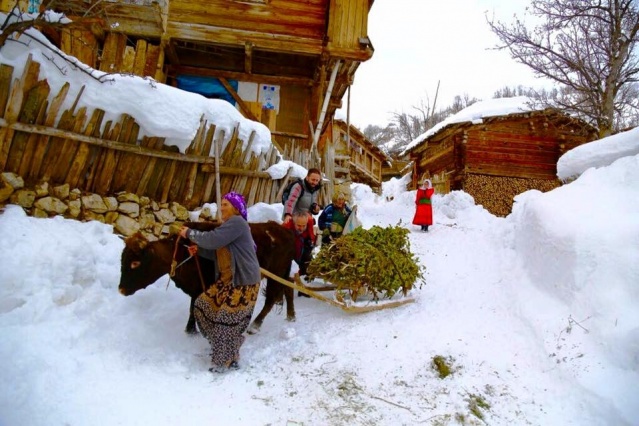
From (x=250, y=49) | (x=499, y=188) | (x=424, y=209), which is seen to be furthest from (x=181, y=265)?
(x=499, y=188)

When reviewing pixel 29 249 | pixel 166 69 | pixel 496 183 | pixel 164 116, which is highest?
pixel 166 69

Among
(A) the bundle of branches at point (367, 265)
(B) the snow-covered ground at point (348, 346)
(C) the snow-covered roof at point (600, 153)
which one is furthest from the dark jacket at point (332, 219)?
(C) the snow-covered roof at point (600, 153)

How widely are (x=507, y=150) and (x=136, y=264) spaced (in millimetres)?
16525

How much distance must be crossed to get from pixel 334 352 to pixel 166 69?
11.2m

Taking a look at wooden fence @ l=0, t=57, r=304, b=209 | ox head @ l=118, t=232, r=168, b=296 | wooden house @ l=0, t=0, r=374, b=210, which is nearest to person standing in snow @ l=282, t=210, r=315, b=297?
wooden fence @ l=0, t=57, r=304, b=209

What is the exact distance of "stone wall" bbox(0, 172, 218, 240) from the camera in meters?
4.59

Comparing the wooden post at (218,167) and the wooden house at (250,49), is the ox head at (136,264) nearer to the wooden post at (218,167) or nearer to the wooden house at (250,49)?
the wooden post at (218,167)

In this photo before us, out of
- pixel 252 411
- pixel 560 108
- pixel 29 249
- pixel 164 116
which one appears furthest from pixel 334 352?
pixel 560 108

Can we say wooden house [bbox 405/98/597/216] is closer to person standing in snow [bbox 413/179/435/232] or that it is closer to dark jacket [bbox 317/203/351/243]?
person standing in snow [bbox 413/179/435/232]

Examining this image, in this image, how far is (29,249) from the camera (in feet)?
13.3

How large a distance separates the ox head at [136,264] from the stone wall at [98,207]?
5.35ft

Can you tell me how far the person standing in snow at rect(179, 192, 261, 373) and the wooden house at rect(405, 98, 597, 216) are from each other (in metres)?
14.5

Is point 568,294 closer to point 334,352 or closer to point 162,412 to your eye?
point 334,352

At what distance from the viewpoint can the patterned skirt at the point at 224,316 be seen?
3713 mm
